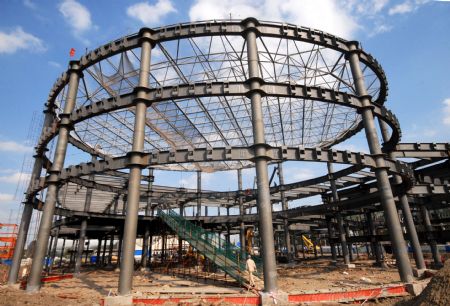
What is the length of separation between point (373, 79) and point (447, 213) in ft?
187

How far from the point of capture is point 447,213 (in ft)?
198

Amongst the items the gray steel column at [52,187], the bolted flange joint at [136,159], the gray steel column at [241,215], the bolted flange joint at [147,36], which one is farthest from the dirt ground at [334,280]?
the bolted flange joint at [147,36]

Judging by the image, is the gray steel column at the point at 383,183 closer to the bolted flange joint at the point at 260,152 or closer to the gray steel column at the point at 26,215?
the bolted flange joint at the point at 260,152

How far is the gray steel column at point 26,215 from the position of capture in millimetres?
17016

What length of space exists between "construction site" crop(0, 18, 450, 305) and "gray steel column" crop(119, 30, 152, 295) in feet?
0.23

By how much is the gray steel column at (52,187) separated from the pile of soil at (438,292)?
16.1 meters

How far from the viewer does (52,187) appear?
51.1ft

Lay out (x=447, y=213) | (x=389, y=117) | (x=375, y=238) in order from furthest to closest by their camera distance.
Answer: (x=447, y=213)
(x=375, y=238)
(x=389, y=117)

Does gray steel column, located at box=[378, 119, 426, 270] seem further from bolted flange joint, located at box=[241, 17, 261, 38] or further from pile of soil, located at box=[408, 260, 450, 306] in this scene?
bolted flange joint, located at box=[241, 17, 261, 38]

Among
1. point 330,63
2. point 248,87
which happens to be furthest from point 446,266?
point 330,63

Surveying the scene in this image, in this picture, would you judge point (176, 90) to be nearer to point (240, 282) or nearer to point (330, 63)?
point (240, 282)

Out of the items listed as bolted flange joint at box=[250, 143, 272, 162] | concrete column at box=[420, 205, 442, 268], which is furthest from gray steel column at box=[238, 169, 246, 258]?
bolted flange joint at box=[250, 143, 272, 162]

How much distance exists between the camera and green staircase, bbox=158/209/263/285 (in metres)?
15.1

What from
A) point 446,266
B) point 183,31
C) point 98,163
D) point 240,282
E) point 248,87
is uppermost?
point 183,31
